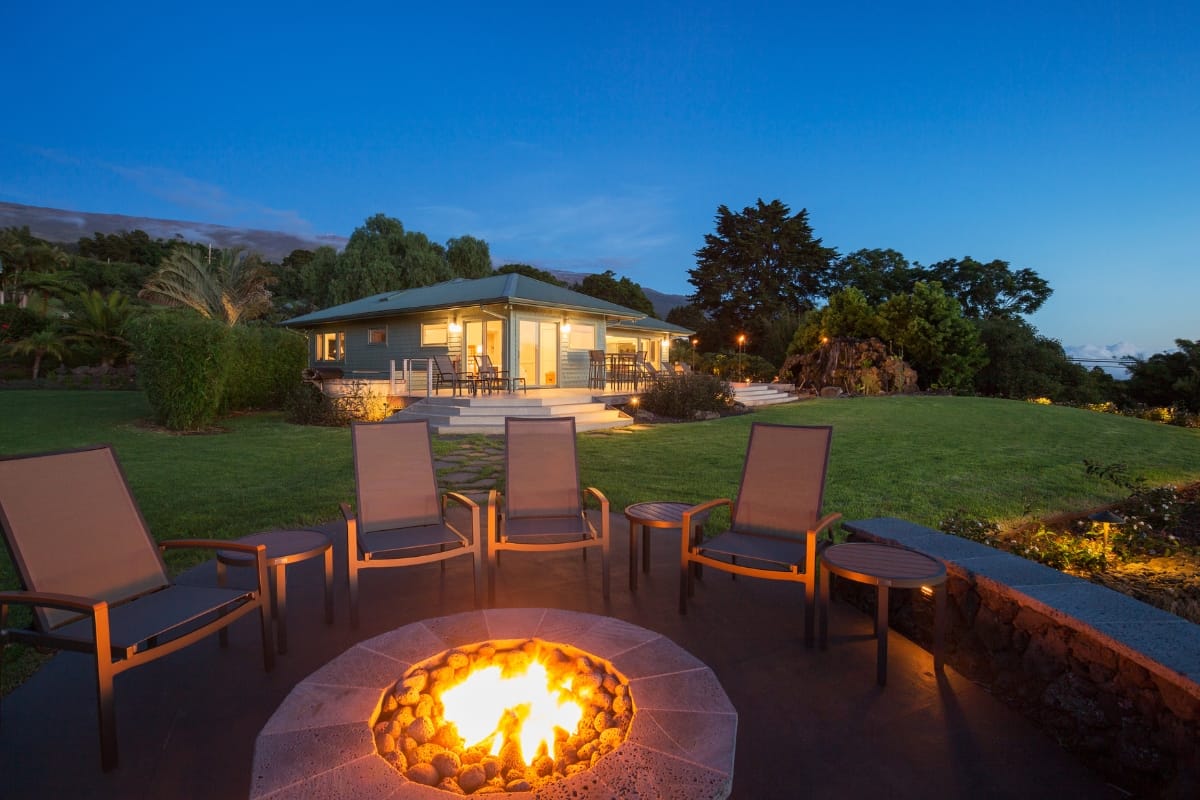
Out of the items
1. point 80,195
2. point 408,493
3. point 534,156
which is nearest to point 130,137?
point 80,195

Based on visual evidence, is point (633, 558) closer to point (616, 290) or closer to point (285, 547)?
point (285, 547)

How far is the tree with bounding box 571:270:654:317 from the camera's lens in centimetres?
4181

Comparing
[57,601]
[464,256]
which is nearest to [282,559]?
[57,601]

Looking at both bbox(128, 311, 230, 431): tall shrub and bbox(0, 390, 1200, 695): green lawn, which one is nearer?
bbox(0, 390, 1200, 695): green lawn

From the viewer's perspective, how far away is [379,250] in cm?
3198

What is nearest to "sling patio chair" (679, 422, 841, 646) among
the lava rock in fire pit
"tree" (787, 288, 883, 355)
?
the lava rock in fire pit

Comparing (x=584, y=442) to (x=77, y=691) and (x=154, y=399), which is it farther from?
(x=154, y=399)

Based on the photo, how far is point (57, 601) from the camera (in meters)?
1.91

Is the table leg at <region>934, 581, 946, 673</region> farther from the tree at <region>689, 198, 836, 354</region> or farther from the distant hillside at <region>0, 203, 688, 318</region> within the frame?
the distant hillside at <region>0, 203, 688, 318</region>

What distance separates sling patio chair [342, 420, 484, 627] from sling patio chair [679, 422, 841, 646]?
128 centimetres

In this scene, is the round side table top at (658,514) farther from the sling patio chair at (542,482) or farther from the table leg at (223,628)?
the table leg at (223,628)

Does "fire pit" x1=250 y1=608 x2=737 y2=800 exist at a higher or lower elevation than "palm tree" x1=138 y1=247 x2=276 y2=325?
lower

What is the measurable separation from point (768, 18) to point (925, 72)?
19.2ft

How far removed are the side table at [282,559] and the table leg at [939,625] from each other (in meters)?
2.90
